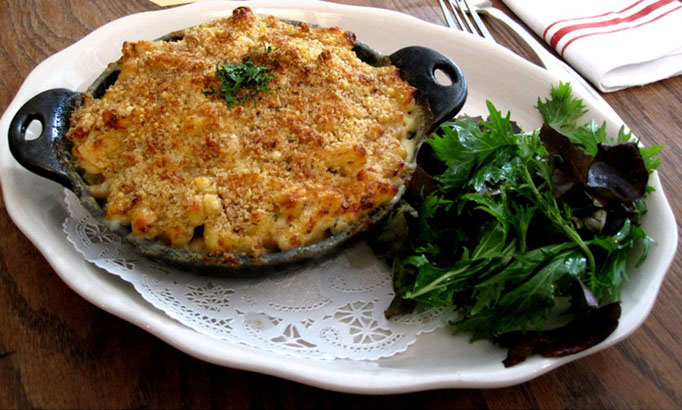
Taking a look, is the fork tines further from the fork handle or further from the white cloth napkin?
the white cloth napkin

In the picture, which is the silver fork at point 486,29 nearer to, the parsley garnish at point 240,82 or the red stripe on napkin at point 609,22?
the red stripe on napkin at point 609,22

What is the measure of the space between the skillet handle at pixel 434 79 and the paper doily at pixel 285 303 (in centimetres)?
48

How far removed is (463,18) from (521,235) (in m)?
1.43

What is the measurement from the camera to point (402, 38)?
239 centimetres

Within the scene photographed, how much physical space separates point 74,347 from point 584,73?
6.94 ft

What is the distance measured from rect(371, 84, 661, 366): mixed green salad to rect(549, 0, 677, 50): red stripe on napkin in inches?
40.6

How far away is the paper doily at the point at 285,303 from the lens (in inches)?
59.8

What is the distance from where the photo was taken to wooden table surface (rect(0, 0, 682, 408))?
1428 mm

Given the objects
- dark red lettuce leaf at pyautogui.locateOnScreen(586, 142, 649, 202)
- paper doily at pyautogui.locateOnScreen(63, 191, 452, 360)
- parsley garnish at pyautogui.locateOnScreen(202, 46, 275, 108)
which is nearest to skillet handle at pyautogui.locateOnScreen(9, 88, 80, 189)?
paper doily at pyautogui.locateOnScreen(63, 191, 452, 360)

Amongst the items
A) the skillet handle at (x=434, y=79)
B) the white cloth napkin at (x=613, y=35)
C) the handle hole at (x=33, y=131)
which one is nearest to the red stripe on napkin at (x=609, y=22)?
the white cloth napkin at (x=613, y=35)

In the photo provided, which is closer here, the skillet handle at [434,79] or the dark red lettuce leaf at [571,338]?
the dark red lettuce leaf at [571,338]

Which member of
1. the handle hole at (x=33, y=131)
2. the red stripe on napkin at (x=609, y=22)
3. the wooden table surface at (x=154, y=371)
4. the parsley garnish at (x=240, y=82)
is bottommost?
the wooden table surface at (x=154, y=371)

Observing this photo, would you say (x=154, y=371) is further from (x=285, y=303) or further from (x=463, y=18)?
(x=463, y=18)

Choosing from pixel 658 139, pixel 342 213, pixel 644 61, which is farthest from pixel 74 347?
pixel 644 61
